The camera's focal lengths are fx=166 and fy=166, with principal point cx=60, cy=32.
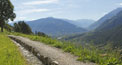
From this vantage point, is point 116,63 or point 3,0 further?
point 3,0

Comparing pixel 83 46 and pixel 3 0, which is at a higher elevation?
pixel 3 0

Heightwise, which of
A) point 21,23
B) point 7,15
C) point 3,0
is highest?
point 3,0

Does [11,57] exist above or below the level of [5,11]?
below

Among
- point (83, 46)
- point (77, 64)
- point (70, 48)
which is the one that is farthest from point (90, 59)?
point (70, 48)

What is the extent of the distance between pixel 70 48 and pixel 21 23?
361 ft

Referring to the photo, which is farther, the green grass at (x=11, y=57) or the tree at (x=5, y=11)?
the tree at (x=5, y=11)

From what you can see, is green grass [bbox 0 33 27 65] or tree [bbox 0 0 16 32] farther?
tree [bbox 0 0 16 32]

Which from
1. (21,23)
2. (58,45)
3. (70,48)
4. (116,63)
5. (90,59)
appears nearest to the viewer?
(116,63)

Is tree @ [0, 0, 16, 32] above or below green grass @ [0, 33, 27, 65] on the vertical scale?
above

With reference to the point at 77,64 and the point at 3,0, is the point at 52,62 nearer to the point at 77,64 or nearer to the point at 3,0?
the point at 77,64

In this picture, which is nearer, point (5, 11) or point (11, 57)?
point (11, 57)

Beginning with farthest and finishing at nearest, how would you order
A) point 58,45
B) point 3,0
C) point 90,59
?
point 3,0, point 58,45, point 90,59

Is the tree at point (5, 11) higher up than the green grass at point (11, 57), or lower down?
higher up

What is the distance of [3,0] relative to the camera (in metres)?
65.6
